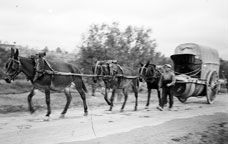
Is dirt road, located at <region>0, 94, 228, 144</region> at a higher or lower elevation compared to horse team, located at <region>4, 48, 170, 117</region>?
lower

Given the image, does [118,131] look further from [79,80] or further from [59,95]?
[59,95]

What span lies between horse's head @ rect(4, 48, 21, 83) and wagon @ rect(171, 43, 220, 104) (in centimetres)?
857

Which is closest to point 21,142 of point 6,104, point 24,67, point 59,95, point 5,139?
point 5,139

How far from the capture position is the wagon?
49.4 feet

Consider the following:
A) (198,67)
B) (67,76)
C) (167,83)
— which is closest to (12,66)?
(67,76)

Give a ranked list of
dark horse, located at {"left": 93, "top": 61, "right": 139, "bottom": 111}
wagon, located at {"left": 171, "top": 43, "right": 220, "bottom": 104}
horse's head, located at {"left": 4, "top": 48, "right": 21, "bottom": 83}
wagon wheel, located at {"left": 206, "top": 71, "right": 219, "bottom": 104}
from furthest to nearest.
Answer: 1. wagon wheel, located at {"left": 206, "top": 71, "right": 219, "bottom": 104}
2. wagon, located at {"left": 171, "top": 43, "right": 220, "bottom": 104}
3. dark horse, located at {"left": 93, "top": 61, "right": 139, "bottom": 111}
4. horse's head, located at {"left": 4, "top": 48, "right": 21, "bottom": 83}

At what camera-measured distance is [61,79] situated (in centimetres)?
952

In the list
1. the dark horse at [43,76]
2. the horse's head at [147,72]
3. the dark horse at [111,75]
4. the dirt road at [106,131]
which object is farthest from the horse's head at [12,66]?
the horse's head at [147,72]

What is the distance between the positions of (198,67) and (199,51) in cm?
106

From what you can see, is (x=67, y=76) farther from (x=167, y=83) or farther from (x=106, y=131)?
(x=167, y=83)

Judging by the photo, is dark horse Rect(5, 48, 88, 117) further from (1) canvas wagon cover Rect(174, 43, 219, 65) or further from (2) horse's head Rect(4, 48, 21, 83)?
(1) canvas wagon cover Rect(174, 43, 219, 65)

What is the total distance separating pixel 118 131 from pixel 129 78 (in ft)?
19.7

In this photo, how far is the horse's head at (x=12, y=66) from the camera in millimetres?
8195

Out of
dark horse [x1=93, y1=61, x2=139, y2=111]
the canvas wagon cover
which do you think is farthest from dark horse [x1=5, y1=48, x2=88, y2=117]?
the canvas wagon cover
